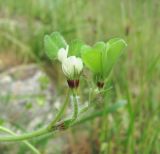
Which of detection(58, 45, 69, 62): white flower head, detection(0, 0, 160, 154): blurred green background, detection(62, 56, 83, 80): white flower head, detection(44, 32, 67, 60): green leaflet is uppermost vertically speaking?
detection(44, 32, 67, 60): green leaflet

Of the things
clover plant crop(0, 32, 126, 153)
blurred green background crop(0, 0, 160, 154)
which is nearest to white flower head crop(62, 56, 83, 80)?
clover plant crop(0, 32, 126, 153)

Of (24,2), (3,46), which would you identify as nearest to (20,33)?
(3,46)

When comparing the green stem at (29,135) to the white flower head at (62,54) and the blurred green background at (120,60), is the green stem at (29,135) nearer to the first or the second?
the white flower head at (62,54)

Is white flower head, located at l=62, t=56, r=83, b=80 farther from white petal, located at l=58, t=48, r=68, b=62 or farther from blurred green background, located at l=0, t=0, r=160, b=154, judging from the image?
blurred green background, located at l=0, t=0, r=160, b=154

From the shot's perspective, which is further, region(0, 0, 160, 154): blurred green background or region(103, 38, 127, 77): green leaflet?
region(0, 0, 160, 154): blurred green background

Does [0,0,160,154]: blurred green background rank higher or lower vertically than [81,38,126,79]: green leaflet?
lower

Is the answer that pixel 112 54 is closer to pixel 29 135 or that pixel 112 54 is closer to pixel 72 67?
pixel 72 67
